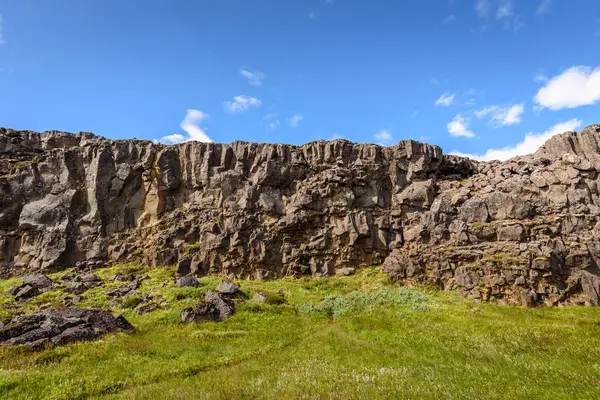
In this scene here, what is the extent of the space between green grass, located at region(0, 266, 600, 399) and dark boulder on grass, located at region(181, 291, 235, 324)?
808mm

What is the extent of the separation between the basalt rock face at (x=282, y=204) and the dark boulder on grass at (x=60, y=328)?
1919 centimetres

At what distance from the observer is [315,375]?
14203mm

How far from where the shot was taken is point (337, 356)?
1819 centimetres

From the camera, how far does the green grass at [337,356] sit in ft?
41.8

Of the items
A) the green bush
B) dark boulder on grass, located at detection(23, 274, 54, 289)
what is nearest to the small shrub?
dark boulder on grass, located at detection(23, 274, 54, 289)

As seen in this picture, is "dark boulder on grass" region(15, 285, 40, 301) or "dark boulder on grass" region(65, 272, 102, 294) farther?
"dark boulder on grass" region(65, 272, 102, 294)

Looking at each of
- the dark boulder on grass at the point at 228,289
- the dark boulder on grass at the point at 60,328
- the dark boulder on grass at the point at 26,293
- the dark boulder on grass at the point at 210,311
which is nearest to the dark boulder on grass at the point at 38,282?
the dark boulder on grass at the point at 26,293

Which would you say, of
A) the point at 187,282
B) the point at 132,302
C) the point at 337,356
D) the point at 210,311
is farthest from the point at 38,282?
the point at 337,356

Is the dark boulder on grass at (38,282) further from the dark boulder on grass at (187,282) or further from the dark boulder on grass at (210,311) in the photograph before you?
the dark boulder on grass at (210,311)

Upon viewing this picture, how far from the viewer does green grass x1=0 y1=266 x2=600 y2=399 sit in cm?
1273

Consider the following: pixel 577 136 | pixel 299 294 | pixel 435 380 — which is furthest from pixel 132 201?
pixel 577 136

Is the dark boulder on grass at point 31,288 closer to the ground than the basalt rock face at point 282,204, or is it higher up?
closer to the ground

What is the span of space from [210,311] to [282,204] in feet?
76.7

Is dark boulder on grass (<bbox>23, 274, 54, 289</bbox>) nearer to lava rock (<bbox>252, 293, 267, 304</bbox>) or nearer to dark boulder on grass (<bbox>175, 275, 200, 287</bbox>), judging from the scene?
dark boulder on grass (<bbox>175, 275, 200, 287</bbox>)
